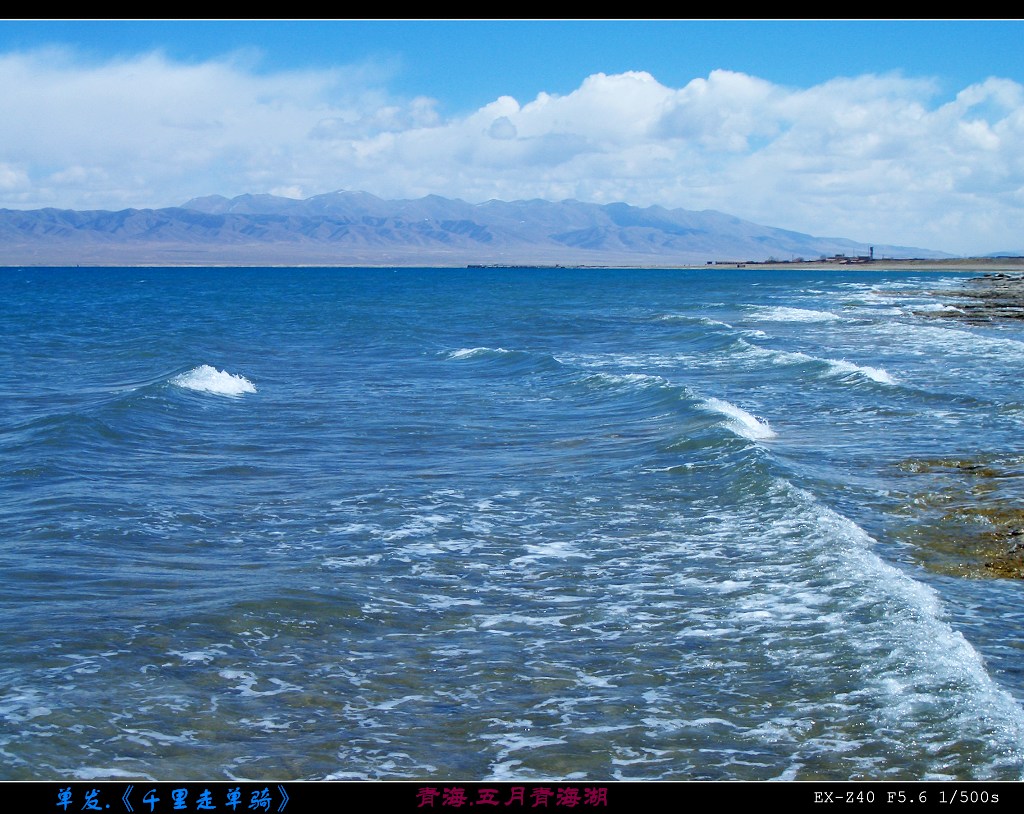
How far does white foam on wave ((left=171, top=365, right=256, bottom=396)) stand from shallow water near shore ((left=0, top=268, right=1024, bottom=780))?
1443 millimetres

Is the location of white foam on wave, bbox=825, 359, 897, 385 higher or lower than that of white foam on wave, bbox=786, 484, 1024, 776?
higher

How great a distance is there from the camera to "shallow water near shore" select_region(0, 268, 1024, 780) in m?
7.16

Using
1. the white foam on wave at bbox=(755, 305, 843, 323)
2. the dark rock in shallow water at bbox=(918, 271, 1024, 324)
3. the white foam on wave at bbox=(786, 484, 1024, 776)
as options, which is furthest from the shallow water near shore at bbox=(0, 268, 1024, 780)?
the white foam on wave at bbox=(755, 305, 843, 323)

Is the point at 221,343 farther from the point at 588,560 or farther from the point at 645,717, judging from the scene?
the point at 645,717

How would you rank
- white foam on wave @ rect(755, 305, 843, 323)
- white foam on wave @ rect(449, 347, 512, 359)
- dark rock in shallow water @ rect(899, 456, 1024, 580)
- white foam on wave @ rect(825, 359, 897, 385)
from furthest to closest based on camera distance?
white foam on wave @ rect(755, 305, 843, 323) → white foam on wave @ rect(449, 347, 512, 359) → white foam on wave @ rect(825, 359, 897, 385) → dark rock in shallow water @ rect(899, 456, 1024, 580)

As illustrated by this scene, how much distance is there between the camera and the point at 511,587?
10.9m

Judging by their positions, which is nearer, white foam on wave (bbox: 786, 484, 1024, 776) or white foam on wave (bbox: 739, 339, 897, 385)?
white foam on wave (bbox: 786, 484, 1024, 776)

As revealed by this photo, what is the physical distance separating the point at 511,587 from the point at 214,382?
20.7m

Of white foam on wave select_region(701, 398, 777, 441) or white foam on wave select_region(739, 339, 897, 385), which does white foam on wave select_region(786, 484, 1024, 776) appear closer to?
white foam on wave select_region(701, 398, 777, 441)

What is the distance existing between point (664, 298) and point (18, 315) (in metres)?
55.1

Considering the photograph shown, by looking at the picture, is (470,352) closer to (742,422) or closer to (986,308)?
(742,422)

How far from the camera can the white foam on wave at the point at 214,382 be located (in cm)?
2803
